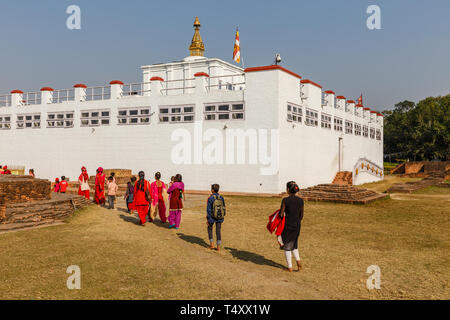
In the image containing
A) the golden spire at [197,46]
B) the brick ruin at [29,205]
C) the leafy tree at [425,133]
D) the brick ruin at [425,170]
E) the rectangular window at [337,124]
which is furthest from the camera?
the leafy tree at [425,133]

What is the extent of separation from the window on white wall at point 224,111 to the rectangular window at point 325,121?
26.7ft

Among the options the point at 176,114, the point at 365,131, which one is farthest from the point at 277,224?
the point at 365,131

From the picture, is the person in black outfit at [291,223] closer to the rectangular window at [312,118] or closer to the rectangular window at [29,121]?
the rectangular window at [312,118]

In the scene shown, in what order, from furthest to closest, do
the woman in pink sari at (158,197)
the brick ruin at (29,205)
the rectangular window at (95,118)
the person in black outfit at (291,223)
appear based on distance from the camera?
the rectangular window at (95,118) → the woman in pink sari at (158,197) → the brick ruin at (29,205) → the person in black outfit at (291,223)

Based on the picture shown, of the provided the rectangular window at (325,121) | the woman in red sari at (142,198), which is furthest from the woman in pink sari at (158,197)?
the rectangular window at (325,121)

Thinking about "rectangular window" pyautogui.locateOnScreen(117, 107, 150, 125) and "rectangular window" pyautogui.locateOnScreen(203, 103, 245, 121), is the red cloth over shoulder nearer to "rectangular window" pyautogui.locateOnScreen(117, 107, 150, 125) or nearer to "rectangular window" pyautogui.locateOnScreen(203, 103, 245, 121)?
"rectangular window" pyautogui.locateOnScreen(203, 103, 245, 121)

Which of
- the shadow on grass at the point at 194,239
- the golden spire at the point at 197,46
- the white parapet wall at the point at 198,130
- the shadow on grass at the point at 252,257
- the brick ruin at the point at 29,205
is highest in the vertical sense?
the golden spire at the point at 197,46

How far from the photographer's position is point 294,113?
80.1 ft

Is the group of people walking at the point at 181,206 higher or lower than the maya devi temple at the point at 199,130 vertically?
lower

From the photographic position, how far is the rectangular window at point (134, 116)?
85.9 ft

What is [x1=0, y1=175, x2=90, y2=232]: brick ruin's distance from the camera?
11.1 meters

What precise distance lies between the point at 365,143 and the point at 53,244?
3467 cm

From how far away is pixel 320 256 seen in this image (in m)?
8.68
